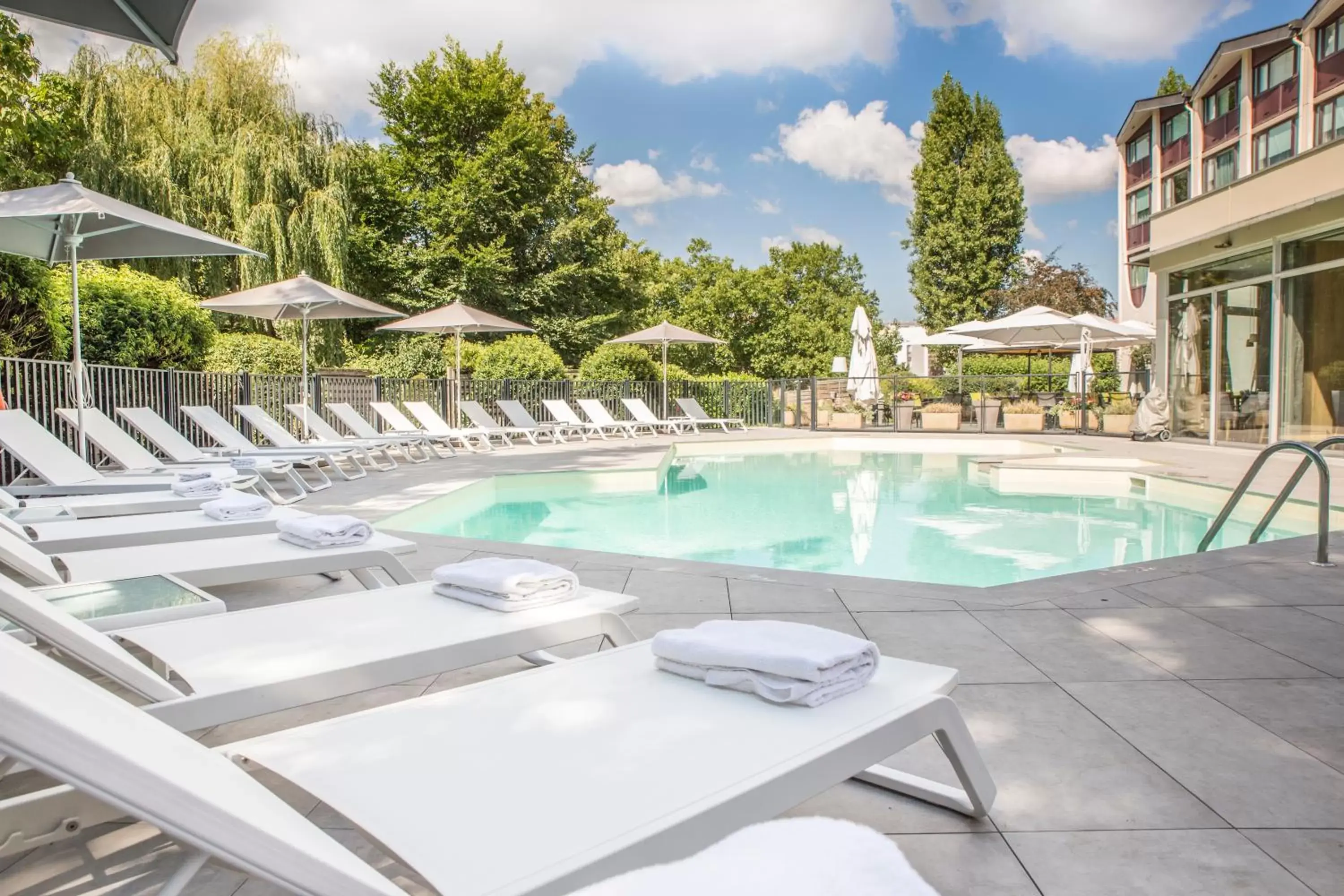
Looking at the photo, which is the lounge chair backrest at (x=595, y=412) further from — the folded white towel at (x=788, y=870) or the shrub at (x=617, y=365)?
the folded white towel at (x=788, y=870)

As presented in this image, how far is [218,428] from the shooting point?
29.7ft

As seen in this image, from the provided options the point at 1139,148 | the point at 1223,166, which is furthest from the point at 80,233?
the point at 1139,148

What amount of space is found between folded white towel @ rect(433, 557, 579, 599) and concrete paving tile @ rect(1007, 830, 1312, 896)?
143cm

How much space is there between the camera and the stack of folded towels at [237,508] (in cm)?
428

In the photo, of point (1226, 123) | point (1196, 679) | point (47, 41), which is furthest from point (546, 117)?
point (1196, 679)

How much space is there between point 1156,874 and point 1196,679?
1325 millimetres

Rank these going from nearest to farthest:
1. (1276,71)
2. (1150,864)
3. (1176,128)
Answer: (1150,864) < (1276,71) < (1176,128)

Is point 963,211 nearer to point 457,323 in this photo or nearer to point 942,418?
point 942,418

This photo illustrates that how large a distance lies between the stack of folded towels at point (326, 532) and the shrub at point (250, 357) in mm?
10246

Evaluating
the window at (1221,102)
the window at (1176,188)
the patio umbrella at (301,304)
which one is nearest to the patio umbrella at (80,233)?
the patio umbrella at (301,304)

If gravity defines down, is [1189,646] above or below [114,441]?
below

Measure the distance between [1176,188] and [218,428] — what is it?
3019 cm

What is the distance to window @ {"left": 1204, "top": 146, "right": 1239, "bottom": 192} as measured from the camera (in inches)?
903

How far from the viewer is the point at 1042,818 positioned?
195 cm
